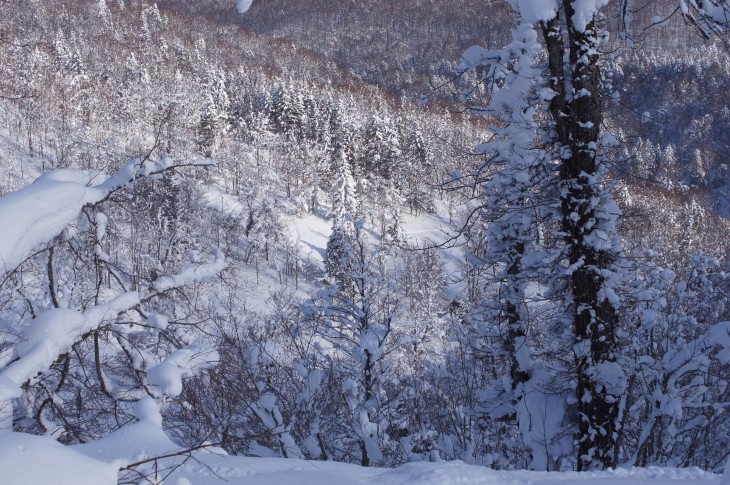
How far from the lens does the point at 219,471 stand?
129 inches

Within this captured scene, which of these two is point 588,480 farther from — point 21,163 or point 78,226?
point 21,163

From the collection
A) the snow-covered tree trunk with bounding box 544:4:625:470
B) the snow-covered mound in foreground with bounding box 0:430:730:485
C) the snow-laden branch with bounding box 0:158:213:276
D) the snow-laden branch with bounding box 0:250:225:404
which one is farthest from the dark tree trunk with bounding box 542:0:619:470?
the snow-laden branch with bounding box 0:250:225:404

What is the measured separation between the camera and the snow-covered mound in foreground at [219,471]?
1869 millimetres

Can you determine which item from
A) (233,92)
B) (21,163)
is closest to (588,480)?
(21,163)

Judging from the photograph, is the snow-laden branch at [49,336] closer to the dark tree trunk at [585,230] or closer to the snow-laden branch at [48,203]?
the snow-laden branch at [48,203]

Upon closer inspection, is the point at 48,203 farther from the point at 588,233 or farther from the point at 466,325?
the point at 466,325

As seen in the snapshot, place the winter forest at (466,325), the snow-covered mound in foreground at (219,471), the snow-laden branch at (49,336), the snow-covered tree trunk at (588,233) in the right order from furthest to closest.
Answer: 1. the snow-covered tree trunk at (588,233)
2. the winter forest at (466,325)
3. the snow-laden branch at (49,336)
4. the snow-covered mound in foreground at (219,471)

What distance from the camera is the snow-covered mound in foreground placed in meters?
1.87

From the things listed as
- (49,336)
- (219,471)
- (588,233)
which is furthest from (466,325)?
(49,336)

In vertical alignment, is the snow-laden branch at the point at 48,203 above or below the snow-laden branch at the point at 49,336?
above

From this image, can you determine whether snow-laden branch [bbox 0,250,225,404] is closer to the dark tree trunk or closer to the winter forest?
the winter forest

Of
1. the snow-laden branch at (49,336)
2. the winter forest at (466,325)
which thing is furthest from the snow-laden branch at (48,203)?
the snow-laden branch at (49,336)

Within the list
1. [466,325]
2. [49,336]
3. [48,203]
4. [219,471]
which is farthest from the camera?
[466,325]

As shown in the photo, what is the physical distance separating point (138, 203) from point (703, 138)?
532ft
